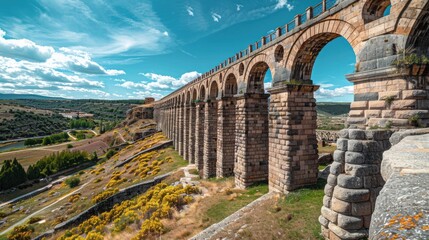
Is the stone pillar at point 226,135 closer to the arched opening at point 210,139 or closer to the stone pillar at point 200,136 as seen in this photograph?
the arched opening at point 210,139

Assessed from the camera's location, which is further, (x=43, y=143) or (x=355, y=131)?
(x=43, y=143)

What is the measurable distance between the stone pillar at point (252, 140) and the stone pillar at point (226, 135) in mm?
2706

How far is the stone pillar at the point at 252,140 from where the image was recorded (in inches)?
578

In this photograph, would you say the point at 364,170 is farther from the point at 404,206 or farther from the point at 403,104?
the point at 404,206

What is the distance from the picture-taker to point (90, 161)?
Result: 177 ft

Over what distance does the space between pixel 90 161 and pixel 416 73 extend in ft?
197

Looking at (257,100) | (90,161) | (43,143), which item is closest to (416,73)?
(257,100)

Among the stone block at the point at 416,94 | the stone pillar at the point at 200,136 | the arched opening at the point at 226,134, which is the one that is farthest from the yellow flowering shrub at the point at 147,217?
the stone block at the point at 416,94

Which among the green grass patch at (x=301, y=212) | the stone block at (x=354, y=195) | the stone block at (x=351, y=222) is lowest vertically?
the green grass patch at (x=301, y=212)

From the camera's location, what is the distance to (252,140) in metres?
14.8

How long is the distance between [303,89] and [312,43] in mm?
2154

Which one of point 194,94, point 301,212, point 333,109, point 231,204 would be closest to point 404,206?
point 301,212

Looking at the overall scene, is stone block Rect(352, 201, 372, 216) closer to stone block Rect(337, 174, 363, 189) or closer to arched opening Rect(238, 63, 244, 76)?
stone block Rect(337, 174, 363, 189)

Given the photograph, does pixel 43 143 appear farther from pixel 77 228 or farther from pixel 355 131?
pixel 355 131
